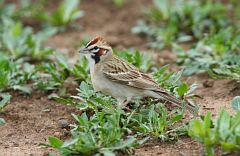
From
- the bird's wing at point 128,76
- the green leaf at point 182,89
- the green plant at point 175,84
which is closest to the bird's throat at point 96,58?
the bird's wing at point 128,76

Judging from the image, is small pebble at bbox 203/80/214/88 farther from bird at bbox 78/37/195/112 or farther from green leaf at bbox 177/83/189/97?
bird at bbox 78/37/195/112

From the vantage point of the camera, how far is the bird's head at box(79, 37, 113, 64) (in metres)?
7.51

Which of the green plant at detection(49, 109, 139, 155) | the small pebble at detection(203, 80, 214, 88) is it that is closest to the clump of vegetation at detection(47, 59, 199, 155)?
the green plant at detection(49, 109, 139, 155)

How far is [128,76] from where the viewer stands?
24.4 ft

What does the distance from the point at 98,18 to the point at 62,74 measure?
3.75 metres

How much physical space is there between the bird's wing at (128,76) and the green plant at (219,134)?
4.69 feet

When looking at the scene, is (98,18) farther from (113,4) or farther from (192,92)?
(192,92)

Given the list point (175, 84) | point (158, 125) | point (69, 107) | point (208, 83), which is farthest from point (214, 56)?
point (158, 125)

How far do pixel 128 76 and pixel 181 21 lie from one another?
3.52 meters

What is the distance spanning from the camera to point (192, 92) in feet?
26.2

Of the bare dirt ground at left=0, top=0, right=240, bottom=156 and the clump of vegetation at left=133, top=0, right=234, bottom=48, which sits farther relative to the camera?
the clump of vegetation at left=133, top=0, right=234, bottom=48

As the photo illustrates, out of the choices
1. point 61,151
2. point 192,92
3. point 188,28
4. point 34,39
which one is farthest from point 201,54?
point 61,151

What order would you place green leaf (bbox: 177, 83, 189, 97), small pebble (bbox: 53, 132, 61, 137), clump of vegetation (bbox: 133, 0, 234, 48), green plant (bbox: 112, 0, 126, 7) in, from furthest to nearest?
green plant (bbox: 112, 0, 126, 7), clump of vegetation (bbox: 133, 0, 234, 48), green leaf (bbox: 177, 83, 189, 97), small pebble (bbox: 53, 132, 61, 137)

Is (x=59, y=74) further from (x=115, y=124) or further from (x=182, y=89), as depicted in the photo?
(x=115, y=124)
